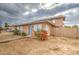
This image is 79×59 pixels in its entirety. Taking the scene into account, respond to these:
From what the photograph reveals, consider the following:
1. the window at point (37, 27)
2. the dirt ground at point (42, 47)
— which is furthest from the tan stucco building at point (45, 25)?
the dirt ground at point (42, 47)

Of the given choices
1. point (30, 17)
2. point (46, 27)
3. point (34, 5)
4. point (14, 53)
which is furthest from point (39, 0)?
point (14, 53)

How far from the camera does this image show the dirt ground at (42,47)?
1.69 metres

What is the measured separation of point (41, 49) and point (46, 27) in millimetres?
272

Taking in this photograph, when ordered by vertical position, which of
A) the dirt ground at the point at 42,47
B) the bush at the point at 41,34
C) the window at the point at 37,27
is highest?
the window at the point at 37,27

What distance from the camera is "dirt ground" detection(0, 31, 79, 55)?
1.69 metres

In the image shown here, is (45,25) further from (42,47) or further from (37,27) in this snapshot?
(42,47)

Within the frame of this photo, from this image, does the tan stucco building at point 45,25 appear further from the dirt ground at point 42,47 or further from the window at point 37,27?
the dirt ground at point 42,47

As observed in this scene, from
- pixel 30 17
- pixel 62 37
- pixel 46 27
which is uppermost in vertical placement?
pixel 30 17

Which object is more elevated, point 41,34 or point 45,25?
point 45,25

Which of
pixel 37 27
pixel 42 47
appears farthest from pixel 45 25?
pixel 42 47

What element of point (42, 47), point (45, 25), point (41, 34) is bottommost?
point (42, 47)

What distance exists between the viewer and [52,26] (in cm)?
175

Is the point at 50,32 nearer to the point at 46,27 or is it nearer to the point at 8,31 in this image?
the point at 46,27

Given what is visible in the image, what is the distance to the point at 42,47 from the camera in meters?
1.71
